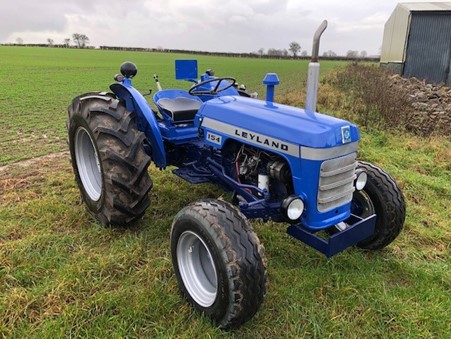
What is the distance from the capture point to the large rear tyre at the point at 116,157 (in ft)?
9.98

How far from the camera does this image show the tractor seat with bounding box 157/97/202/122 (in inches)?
149

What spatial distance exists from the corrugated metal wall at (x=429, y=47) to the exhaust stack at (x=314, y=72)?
15.9m

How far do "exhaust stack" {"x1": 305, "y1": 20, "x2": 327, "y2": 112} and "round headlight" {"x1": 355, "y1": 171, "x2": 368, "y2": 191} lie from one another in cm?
65

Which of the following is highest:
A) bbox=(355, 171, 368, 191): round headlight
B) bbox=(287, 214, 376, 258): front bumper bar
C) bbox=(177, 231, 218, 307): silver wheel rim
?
bbox=(355, 171, 368, 191): round headlight

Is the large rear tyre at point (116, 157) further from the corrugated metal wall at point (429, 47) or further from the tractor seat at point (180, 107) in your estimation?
the corrugated metal wall at point (429, 47)

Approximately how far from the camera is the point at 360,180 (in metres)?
2.94

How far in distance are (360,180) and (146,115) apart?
6.39 ft

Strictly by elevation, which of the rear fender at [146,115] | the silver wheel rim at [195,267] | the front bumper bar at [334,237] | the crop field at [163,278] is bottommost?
the crop field at [163,278]

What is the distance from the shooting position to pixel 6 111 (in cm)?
885

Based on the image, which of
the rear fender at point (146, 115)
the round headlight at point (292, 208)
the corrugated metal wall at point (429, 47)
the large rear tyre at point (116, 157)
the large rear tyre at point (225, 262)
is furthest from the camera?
the corrugated metal wall at point (429, 47)

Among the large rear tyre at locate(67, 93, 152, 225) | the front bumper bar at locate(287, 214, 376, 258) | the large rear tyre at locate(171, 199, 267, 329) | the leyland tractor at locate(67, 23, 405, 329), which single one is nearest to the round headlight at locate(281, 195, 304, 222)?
the leyland tractor at locate(67, 23, 405, 329)

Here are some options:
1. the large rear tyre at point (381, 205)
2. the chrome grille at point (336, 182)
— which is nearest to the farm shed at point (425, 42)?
the large rear tyre at point (381, 205)

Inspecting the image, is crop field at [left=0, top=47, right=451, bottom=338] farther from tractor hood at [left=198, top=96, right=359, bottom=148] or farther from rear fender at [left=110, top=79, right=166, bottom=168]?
tractor hood at [left=198, top=96, right=359, bottom=148]

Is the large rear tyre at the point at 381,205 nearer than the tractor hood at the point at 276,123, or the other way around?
the tractor hood at the point at 276,123
